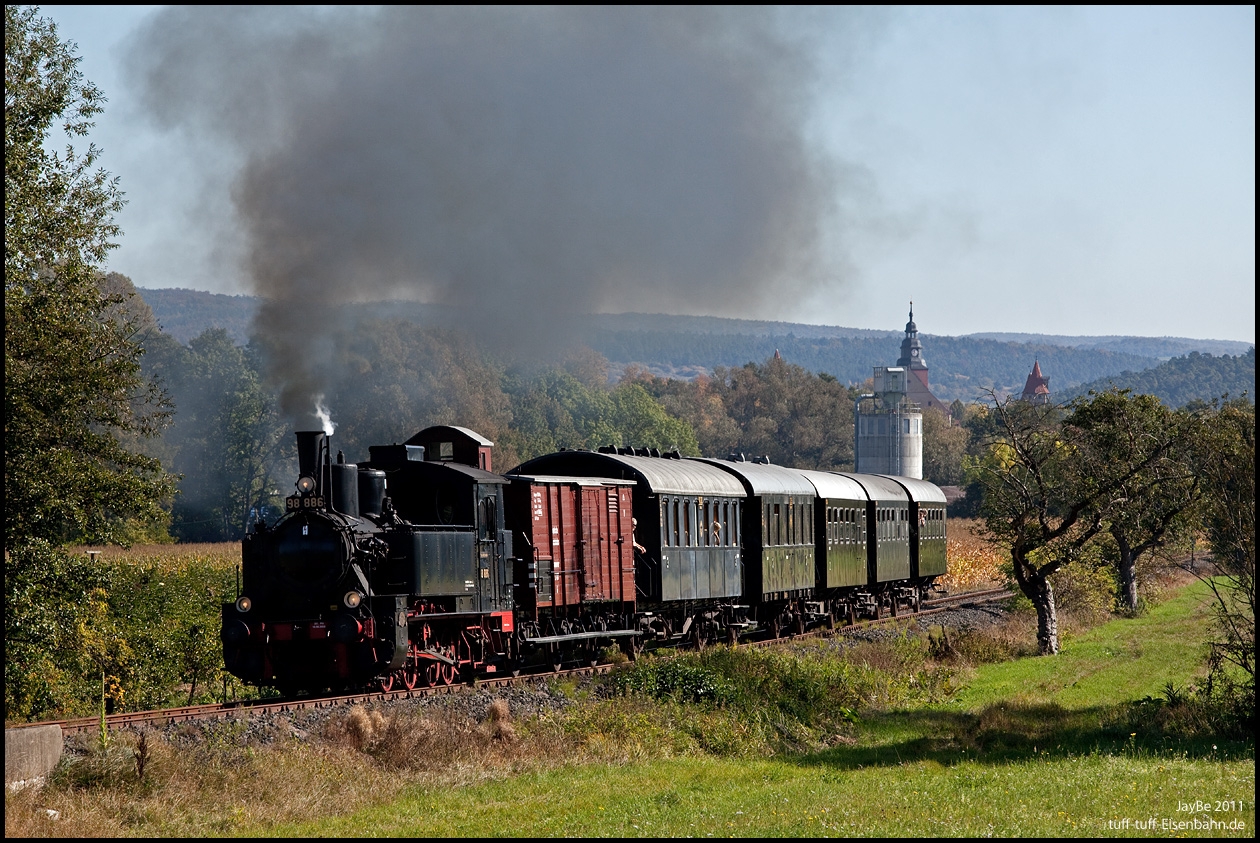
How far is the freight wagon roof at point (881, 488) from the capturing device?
33.8 metres

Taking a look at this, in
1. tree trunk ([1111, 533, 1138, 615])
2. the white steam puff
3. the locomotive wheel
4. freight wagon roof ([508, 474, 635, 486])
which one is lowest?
tree trunk ([1111, 533, 1138, 615])

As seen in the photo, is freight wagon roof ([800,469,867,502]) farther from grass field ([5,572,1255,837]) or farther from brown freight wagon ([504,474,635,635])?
brown freight wagon ([504,474,635,635])

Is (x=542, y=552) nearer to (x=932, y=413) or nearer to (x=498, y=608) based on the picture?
(x=498, y=608)

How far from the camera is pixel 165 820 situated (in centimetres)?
1180

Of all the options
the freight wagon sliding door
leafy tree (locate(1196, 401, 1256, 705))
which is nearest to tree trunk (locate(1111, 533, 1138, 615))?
leafy tree (locate(1196, 401, 1256, 705))

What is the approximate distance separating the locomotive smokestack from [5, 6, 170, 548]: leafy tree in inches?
137

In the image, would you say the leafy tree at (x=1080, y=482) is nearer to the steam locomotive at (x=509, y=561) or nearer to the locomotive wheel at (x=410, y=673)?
the steam locomotive at (x=509, y=561)

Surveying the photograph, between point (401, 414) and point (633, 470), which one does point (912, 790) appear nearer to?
point (633, 470)

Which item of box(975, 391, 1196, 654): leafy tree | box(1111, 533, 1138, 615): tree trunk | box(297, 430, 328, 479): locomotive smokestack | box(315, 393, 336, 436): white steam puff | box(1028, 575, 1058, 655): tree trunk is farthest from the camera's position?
box(1111, 533, 1138, 615): tree trunk

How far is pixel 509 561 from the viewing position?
19.8 meters

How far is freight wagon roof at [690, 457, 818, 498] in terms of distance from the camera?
2669 centimetres

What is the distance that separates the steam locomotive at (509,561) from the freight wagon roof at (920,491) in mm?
6907

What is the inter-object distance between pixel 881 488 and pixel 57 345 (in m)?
22.3

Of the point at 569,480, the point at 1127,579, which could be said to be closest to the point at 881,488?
the point at 1127,579
